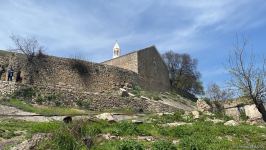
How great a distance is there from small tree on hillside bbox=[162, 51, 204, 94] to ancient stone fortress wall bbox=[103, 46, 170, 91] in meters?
4.34

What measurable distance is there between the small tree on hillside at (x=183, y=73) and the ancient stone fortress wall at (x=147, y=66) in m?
4.34

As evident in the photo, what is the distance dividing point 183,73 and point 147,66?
9.84 meters

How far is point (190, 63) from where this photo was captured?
57406mm

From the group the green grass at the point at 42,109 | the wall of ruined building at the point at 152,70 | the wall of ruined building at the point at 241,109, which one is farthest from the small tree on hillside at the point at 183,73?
the green grass at the point at 42,109

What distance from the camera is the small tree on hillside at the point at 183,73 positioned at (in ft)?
180

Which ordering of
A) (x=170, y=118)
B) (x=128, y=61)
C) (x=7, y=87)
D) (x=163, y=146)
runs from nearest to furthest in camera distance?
(x=163, y=146), (x=170, y=118), (x=7, y=87), (x=128, y=61)

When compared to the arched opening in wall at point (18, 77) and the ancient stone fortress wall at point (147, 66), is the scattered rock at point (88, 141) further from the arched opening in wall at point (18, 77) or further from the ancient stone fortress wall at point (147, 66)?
the ancient stone fortress wall at point (147, 66)

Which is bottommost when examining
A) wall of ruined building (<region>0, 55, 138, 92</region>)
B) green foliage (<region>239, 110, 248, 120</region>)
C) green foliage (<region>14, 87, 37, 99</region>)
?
green foliage (<region>239, 110, 248, 120</region>)

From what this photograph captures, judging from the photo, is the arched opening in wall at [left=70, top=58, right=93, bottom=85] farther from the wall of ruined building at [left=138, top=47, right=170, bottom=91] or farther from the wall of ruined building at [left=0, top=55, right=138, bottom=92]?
the wall of ruined building at [left=138, top=47, right=170, bottom=91]

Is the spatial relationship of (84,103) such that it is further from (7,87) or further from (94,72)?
(94,72)

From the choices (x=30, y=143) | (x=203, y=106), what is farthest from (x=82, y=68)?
(x=30, y=143)

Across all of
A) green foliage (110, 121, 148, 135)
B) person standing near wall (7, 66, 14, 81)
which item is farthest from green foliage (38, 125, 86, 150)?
person standing near wall (7, 66, 14, 81)

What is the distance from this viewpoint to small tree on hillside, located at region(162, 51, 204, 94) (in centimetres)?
5497

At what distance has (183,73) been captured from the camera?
55969mm
